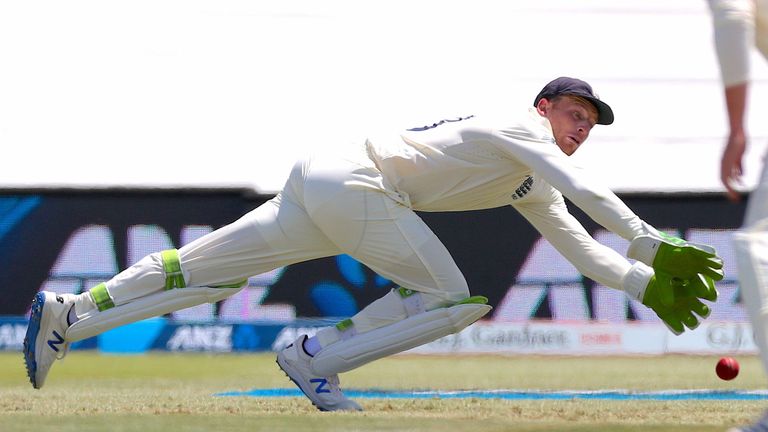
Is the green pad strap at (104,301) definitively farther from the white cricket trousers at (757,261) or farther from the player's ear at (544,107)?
the white cricket trousers at (757,261)

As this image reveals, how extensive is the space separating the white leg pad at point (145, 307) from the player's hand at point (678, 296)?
5.15 ft

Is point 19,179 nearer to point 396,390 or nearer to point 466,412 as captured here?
point 396,390

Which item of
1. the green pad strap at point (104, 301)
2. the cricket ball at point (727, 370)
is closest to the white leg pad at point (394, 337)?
the green pad strap at point (104, 301)

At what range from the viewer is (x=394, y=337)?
4.77 m

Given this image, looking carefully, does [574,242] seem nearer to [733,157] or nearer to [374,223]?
[374,223]

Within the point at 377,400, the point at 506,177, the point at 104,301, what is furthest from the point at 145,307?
the point at 506,177

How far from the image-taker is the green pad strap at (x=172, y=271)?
4887 mm

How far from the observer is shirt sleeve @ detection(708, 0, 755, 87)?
3439 mm

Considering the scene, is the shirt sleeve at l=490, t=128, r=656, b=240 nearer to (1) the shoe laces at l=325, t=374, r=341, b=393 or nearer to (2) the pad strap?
(2) the pad strap

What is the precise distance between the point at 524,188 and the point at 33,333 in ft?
6.33

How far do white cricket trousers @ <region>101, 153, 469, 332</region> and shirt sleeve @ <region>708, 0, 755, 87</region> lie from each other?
1481 millimetres

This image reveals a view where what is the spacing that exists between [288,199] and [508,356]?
4.92 m

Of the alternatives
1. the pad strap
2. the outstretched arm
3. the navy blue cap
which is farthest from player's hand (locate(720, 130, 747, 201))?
the pad strap

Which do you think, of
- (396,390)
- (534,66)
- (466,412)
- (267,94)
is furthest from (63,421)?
A: (534,66)
